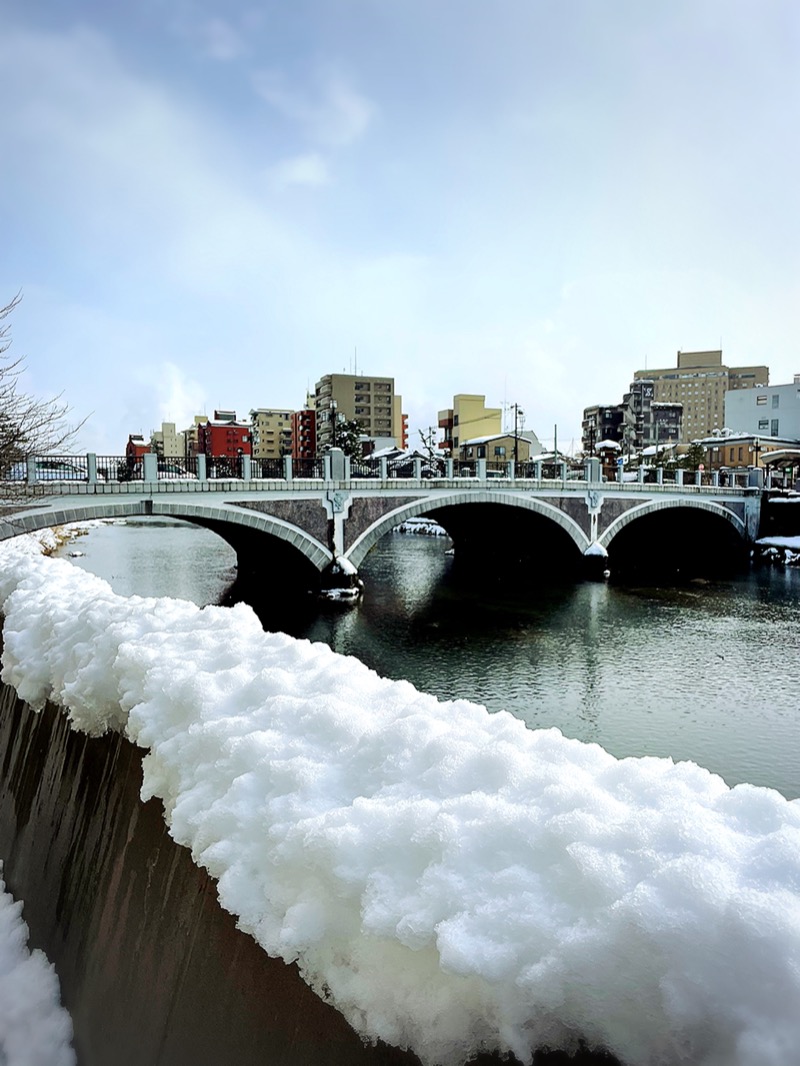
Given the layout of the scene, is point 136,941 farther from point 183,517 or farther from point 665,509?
point 665,509

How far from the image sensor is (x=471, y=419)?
8194cm

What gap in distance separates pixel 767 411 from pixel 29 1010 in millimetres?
72131

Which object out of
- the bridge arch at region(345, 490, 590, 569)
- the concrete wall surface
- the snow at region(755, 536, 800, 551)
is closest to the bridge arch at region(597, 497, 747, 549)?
the snow at region(755, 536, 800, 551)

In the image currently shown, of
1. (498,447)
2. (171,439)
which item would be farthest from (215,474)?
(171,439)

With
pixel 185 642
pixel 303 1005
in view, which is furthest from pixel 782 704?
pixel 303 1005

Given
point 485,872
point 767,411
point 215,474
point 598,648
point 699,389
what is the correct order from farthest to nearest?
point 699,389, point 767,411, point 215,474, point 598,648, point 485,872

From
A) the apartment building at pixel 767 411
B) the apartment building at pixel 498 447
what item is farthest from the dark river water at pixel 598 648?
the apartment building at pixel 767 411

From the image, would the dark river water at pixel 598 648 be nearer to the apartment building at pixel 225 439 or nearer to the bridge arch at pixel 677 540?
the bridge arch at pixel 677 540

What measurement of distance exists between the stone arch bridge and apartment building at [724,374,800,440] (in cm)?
2685

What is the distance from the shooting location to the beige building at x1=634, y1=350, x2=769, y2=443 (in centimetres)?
11188

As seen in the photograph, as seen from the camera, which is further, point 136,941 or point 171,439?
point 171,439

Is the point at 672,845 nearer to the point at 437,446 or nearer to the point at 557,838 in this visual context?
the point at 557,838

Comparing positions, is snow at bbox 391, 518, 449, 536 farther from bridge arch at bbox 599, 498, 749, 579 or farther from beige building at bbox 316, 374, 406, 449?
beige building at bbox 316, 374, 406, 449

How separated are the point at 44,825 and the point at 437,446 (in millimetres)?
72051
